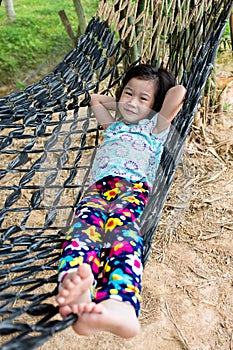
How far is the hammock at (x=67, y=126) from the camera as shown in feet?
4.35

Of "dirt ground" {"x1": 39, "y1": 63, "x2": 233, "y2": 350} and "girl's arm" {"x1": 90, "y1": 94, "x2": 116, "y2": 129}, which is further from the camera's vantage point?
"girl's arm" {"x1": 90, "y1": 94, "x2": 116, "y2": 129}

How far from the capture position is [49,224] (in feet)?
4.99

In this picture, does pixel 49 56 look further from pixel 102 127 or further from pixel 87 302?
pixel 87 302

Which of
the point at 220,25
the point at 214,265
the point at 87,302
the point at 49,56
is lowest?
the point at 49,56

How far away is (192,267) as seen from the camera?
190 centimetres

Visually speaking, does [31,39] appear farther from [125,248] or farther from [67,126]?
[125,248]

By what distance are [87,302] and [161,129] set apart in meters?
0.77

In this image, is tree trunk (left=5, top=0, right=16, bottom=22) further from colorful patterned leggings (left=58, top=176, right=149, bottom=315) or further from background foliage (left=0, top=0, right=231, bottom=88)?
colorful patterned leggings (left=58, top=176, right=149, bottom=315)

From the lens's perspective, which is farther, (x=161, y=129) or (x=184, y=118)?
(x=161, y=129)

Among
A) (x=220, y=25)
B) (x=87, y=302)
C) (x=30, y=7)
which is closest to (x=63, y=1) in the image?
(x=30, y=7)

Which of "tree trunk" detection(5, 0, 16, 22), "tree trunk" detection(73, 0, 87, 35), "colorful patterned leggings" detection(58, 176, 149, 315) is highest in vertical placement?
"colorful patterned leggings" detection(58, 176, 149, 315)

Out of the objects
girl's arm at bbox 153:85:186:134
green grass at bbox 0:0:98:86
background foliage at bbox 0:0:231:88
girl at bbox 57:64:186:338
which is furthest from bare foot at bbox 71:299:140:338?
green grass at bbox 0:0:98:86

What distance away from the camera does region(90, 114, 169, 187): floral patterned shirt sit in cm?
159

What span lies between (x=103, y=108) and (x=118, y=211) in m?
0.52
